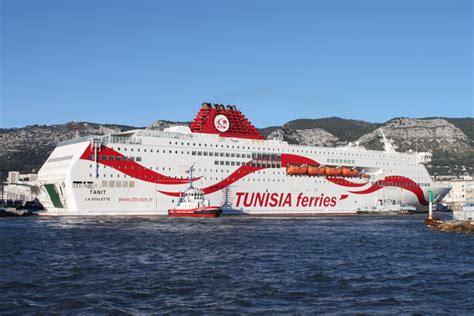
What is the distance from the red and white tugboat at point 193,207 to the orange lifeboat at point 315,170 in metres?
14.7

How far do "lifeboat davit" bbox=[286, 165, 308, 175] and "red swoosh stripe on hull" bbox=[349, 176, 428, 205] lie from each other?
29.5 ft

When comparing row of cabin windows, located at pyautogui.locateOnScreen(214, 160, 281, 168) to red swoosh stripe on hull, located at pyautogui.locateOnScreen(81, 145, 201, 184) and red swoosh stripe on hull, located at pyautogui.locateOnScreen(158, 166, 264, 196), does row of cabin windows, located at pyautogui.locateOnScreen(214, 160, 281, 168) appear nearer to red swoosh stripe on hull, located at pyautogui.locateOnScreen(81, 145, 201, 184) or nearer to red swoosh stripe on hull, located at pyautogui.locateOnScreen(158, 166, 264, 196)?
red swoosh stripe on hull, located at pyautogui.locateOnScreen(158, 166, 264, 196)

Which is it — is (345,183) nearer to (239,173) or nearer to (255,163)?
(255,163)

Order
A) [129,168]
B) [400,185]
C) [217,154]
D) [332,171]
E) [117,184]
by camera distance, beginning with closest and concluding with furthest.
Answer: [117,184] < [129,168] < [217,154] < [332,171] < [400,185]

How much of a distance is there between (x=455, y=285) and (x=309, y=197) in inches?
1831

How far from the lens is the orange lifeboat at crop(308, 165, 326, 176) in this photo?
6738 centimetres

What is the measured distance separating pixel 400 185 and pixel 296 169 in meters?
18.3

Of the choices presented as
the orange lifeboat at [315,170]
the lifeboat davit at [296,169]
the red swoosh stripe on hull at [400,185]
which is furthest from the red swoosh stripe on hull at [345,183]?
the lifeboat davit at [296,169]

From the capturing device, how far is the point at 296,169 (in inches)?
2598

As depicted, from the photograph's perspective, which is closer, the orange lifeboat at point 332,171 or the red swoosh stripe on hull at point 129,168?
the red swoosh stripe on hull at point 129,168

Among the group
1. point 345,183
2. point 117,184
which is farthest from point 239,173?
point 345,183

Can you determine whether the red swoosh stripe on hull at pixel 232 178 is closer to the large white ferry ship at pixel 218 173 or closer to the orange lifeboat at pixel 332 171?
the large white ferry ship at pixel 218 173

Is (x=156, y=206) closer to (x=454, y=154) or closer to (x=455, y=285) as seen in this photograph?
(x=455, y=285)

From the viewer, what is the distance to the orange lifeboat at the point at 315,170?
67.4 metres
